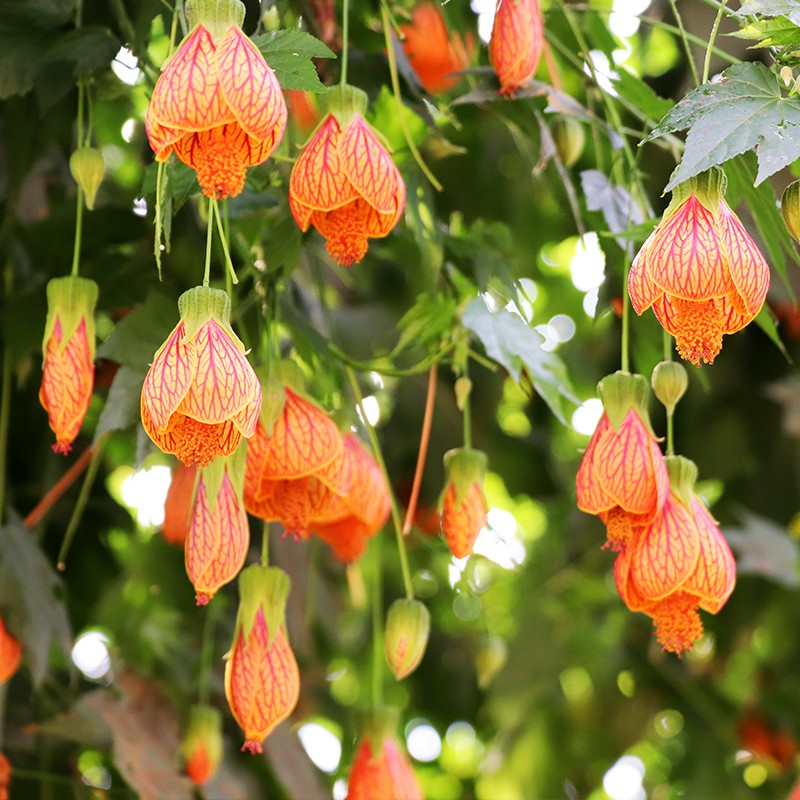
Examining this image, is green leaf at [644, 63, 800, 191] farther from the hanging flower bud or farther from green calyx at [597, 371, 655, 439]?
the hanging flower bud

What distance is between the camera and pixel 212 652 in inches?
51.3

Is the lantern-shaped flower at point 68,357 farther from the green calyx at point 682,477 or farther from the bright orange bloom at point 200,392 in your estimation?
the green calyx at point 682,477

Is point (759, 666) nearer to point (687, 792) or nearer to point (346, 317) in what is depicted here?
point (687, 792)

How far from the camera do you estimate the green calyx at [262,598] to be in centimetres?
86

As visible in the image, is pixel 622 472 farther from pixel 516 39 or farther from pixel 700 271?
pixel 516 39

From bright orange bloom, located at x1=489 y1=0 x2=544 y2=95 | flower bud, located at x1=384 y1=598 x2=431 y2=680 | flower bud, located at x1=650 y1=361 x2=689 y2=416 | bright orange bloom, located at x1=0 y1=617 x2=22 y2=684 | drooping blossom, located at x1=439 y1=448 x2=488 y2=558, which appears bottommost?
flower bud, located at x1=384 y1=598 x2=431 y2=680


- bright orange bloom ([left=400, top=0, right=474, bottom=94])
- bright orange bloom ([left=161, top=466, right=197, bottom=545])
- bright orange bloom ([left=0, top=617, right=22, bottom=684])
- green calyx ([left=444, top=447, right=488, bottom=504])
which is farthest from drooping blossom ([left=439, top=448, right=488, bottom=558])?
bright orange bloom ([left=400, top=0, right=474, bottom=94])

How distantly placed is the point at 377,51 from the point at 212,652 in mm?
612

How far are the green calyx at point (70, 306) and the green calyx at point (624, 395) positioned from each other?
33 centimetres

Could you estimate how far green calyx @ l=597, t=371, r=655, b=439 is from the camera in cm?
83

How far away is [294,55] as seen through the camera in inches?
26.9

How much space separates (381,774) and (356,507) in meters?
0.23

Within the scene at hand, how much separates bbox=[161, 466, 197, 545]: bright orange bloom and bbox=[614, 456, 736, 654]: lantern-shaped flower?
39 cm

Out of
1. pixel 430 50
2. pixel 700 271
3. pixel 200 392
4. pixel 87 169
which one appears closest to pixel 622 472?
pixel 700 271
